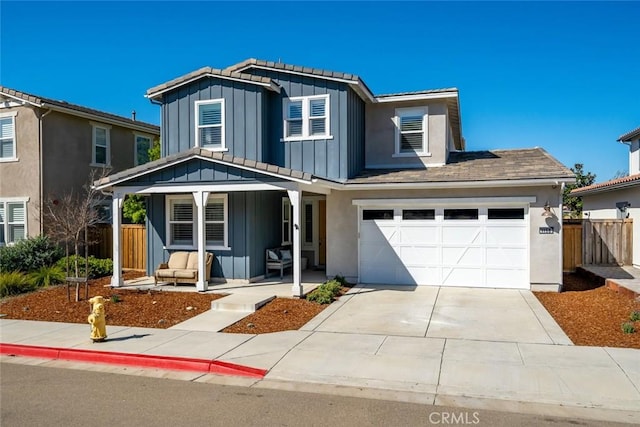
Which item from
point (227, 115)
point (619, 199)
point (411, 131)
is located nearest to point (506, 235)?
point (411, 131)

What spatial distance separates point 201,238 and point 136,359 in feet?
18.5

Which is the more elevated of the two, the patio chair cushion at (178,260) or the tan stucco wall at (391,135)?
the tan stucco wall at (391,135)

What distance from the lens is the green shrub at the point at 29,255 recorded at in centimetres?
1559

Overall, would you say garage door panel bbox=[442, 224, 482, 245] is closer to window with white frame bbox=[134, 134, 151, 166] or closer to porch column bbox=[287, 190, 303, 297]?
porch column bbox=[287, 190, 303, 297]

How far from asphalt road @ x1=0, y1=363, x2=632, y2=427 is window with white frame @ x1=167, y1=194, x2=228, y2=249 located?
8061 mm

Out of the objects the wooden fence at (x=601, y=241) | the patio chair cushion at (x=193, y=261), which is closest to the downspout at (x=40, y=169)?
the patio chair cushion at (x=193, y=261)

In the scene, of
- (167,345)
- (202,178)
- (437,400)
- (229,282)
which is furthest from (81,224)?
(437,400)

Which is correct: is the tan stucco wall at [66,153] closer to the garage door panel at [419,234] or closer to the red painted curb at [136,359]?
the red painted curb at [136,359]

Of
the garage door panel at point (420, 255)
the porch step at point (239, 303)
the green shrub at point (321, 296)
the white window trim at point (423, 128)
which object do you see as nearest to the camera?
the porch step at point (239, 303)

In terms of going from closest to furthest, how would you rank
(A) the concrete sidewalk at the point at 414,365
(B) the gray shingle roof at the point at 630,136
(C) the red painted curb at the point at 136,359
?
1. (A) the concrete sidewalk at the point at 414,365
2. (C) the red painted curb at the point at 136,359
3. (B) the gray shingle roof at the point at 630,136

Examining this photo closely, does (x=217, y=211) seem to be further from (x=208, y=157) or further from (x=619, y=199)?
(x=619, y=199)

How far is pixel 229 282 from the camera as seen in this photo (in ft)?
47.4

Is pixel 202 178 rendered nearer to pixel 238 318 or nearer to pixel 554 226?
pixel 238 318

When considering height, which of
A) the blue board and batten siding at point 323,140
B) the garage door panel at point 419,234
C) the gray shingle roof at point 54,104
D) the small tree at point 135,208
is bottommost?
the garage door panel at point 419,234
